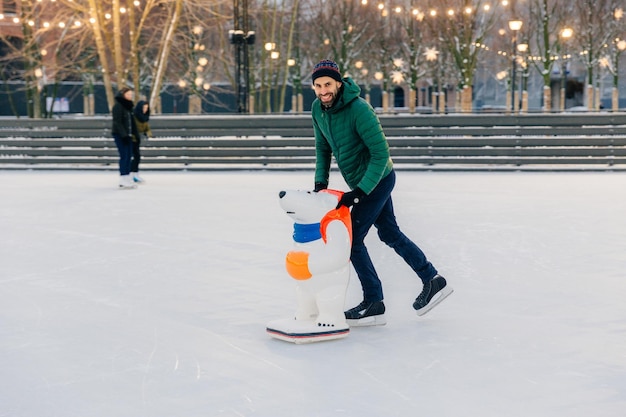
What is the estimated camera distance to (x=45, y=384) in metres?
4.26

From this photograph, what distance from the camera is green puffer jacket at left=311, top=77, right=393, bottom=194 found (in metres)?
4.95

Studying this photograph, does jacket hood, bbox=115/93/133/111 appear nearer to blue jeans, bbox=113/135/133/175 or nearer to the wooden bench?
blue jeans, bbox=113/135/133/175

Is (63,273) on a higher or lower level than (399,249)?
lower

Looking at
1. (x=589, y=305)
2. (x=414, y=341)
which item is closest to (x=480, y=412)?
(x=414, y=341)

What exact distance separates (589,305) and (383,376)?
213cm

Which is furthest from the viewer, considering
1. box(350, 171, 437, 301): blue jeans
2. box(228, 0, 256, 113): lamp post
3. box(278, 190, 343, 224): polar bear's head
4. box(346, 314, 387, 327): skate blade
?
box(228, 0, 256, 113): lamp post

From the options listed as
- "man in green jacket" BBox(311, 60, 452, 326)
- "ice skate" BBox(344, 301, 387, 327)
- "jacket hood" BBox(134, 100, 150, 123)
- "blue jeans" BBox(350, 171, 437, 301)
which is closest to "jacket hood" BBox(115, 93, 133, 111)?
"jacket hood" BBox(134, 100, 150, 123)

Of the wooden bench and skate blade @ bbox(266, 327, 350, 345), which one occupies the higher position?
the wooden bench

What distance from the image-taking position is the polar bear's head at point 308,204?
488 centimetres

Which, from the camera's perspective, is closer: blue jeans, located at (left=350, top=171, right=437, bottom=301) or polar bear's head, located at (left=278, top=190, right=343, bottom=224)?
polar bear's head, located at (left=278, top=190, right=343, bottom=224)

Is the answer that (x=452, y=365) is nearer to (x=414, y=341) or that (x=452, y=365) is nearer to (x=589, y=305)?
(x=414, y=341)

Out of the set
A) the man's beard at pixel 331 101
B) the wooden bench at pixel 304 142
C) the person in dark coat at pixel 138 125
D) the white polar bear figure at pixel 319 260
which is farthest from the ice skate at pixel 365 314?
the wooden bench at pixel 304 142

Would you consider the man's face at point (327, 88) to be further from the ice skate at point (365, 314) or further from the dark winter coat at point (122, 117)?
the dark winter coat at point (122, 117)

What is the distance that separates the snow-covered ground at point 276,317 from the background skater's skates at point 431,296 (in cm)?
9
